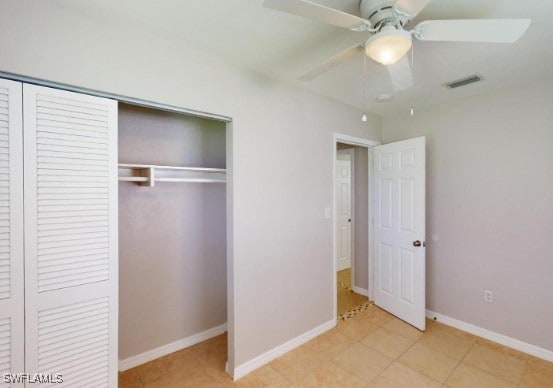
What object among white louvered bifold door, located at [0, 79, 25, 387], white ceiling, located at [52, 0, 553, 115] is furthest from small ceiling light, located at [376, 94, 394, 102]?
white louvered bifold door, located at [0, 79, 25, 387]

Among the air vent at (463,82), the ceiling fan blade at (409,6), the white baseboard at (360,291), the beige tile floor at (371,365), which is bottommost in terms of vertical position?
the beige tile floor at (371,365)

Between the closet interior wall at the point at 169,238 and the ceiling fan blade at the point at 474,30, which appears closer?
the ceiling fan blade at the point at 474,30

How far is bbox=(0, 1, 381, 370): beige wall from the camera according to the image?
1395mm

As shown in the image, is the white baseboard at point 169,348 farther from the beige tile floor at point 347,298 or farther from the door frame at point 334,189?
the beige tile floor at point 347,298

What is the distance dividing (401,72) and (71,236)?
2.06m

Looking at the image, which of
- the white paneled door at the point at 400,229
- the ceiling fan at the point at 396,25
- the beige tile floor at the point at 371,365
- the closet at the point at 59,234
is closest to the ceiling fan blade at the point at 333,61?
the ceiling fan at the point at 396,25

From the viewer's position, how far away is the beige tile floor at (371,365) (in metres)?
2.04

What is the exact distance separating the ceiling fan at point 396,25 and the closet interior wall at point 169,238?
1691 mm

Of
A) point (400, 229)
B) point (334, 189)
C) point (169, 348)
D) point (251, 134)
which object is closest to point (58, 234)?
point (251, 134)

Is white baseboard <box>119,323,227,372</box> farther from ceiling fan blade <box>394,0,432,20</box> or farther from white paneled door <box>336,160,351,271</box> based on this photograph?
ceiling fan blade <box>394,0,432,20</box>

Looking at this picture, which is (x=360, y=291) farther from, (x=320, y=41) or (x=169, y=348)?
Answer: (x=320, y=41)

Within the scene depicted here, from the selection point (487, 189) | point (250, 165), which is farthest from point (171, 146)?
point (487, 189)

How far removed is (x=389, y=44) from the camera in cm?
124

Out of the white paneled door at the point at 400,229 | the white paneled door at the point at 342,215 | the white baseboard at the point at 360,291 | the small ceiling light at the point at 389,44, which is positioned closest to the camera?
the small ceiling light at the point at 389,44
